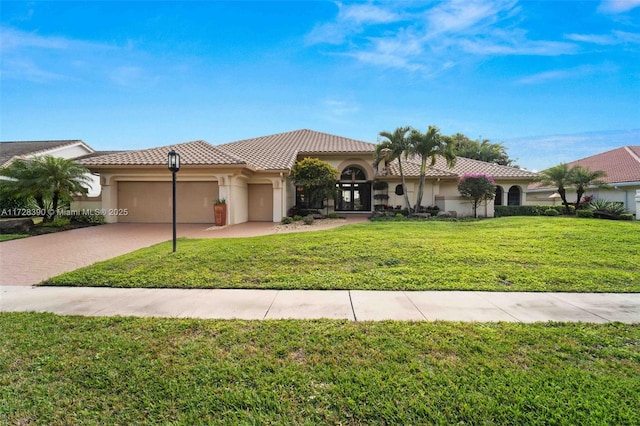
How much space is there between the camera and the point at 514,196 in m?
22.6

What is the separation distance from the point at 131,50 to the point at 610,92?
25.7 m

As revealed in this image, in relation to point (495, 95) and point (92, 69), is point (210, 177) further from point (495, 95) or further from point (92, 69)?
point (495, 95)

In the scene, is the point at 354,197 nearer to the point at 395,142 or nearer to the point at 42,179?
the point at 395,142

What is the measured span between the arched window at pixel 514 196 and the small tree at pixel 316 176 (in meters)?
14.9

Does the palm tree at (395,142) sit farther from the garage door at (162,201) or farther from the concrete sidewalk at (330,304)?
the concrete sidewalk at (330,304)

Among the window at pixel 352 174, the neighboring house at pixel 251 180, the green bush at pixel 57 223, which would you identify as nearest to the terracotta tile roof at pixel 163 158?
the neighboring house at pixel 251 180

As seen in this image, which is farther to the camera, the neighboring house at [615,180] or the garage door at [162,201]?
the neighboring house at [615,180]

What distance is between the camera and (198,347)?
3.34 m

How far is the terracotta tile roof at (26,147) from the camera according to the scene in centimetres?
2244

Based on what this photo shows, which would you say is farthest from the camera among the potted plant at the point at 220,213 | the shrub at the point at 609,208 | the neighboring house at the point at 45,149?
the neighboring house at the point at 45,149

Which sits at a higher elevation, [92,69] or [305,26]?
[305,26]

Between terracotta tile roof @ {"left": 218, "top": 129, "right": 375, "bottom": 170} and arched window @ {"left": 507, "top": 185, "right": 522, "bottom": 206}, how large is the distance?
1162cm

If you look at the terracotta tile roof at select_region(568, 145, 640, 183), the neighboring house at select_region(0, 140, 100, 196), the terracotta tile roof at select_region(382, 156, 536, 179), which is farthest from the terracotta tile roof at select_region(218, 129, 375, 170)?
the terracotta tile roof at select_region(568, 145, 640, 183)

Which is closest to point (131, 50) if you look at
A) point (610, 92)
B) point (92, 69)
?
point (92, 69)
